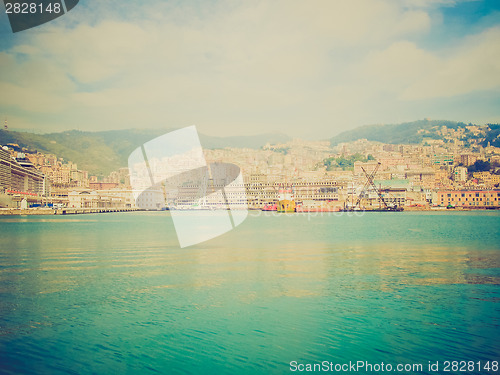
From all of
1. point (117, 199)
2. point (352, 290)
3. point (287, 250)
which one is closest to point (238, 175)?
point (117, 199)

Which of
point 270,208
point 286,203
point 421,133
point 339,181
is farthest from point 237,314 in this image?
point 421,133

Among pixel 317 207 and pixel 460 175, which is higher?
pixel 460 175

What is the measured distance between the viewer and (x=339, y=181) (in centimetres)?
6362

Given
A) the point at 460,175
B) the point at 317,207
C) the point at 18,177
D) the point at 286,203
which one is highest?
the point at 18,177

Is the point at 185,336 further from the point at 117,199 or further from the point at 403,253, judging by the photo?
the point at 117,199

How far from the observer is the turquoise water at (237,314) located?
3.88m

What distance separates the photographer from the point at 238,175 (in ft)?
251

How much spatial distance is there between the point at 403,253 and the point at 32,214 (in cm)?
4179

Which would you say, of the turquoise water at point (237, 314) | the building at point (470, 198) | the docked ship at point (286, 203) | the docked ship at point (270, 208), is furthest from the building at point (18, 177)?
the building at point (470, 198)

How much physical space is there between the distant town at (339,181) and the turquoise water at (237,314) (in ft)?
133

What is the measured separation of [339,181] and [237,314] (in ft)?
198

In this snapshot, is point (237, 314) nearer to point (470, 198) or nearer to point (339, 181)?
point (470, 198)

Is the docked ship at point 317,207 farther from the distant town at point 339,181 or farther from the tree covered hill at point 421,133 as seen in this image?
the tree covered hill at point 421,133

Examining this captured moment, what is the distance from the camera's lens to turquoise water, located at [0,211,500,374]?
3.88 meters
